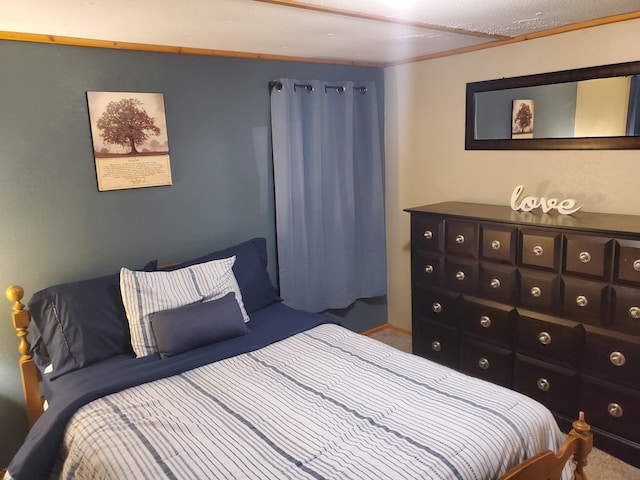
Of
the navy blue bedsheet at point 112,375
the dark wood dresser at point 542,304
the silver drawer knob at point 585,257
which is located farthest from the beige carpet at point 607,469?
the navy blue bedsheet at point 112,375

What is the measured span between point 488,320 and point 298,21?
194cm

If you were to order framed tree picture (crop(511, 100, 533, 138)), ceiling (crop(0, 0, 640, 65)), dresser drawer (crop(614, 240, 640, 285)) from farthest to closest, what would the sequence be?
framed tree picture (crop(511, 100, 533, 138)), dresser drawer (crop(614, 240, 640, 285)), ceiling (crop(0, 0, 640, 65))

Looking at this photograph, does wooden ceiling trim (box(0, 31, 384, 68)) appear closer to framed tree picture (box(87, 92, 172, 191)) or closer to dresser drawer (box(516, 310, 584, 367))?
framed tree picture (box(87, 92, 172, 191))

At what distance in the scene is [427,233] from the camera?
3.09 m

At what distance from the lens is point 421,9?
2104 millimetres

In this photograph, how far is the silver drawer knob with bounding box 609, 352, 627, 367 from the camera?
7.58 feet

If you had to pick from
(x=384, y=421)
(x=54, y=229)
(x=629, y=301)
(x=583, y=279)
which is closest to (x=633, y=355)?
(x=629, y=301)

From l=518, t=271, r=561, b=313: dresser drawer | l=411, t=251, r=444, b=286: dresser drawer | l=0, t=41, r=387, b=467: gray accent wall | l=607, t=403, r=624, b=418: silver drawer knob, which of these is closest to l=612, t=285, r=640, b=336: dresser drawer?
l=518, t=271, r=561, b=313: dresser drawer

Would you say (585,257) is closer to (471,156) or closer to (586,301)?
(586,301)

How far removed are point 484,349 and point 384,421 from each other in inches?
55.2

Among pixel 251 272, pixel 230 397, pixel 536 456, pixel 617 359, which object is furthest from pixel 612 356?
pixel 251 272

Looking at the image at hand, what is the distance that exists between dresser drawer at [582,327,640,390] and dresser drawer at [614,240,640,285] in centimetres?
28

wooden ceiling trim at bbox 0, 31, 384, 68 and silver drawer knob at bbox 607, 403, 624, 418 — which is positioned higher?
wooden ceiling trim at bbox 0, 31, 384, 68

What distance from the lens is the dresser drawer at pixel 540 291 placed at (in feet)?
8.30
